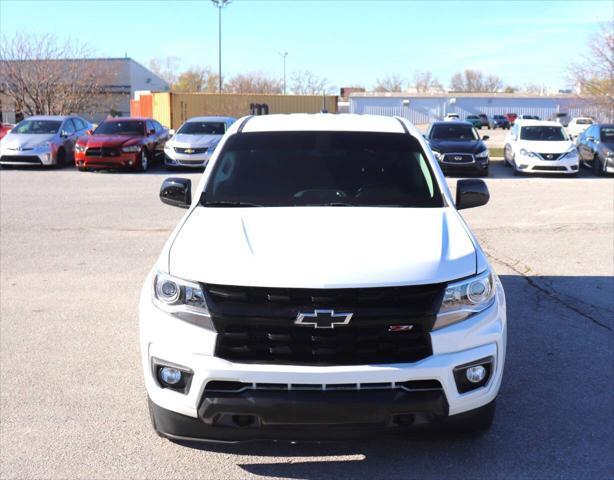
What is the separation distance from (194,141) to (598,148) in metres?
11.5

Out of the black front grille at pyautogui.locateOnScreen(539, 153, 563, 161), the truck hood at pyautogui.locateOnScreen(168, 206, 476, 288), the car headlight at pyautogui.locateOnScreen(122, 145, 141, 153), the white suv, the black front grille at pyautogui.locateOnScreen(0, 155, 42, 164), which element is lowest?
the black front grille at pyautogui.locateOnScreen(0, 155, 42, 164)

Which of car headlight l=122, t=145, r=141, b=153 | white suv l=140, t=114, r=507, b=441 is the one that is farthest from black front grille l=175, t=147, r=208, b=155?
white suv l=140, t=114, r=507, b=441

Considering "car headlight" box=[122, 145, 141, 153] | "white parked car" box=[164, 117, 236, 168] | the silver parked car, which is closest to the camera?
"white parked car" box=[164, 117, 236, 168]

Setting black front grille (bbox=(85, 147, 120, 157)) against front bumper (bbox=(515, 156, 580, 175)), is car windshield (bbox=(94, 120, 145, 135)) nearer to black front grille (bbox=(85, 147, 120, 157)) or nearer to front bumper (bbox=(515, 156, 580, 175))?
black front grille (bbox=(85, 147, 120, 157))

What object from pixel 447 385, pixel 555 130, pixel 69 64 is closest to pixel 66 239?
pixel 447 385

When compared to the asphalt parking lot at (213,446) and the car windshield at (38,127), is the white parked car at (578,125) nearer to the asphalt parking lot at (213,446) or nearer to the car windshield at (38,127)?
the car windshield at (38,127)

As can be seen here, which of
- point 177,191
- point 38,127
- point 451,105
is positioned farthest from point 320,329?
point 451,105

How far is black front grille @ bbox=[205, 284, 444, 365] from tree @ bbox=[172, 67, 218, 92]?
316ft

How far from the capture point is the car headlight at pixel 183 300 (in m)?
3.37

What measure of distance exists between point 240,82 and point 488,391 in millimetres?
91539

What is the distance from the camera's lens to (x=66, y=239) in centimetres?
1006

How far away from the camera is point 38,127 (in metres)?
21.7

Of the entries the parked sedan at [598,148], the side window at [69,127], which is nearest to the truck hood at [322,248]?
the parked sedan at [598,148]

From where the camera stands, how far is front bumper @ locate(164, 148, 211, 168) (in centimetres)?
1955
